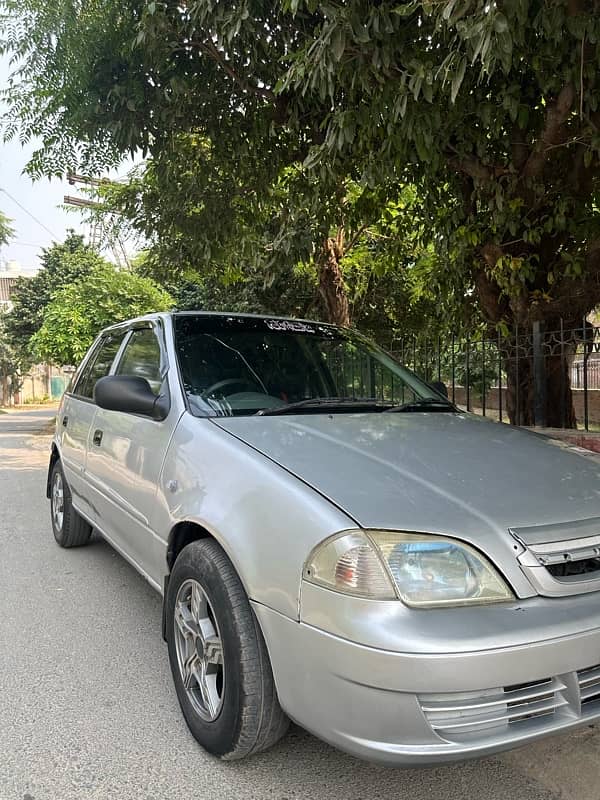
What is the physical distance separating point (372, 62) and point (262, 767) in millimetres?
4012

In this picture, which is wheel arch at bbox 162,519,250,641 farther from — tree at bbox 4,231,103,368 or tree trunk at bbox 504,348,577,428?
tree at bbox 4,231,103,368

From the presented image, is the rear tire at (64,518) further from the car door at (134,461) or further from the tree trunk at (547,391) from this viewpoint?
the tree trunk at (547,391)

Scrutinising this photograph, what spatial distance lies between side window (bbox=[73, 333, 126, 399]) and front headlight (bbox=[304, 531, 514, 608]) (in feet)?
9.50

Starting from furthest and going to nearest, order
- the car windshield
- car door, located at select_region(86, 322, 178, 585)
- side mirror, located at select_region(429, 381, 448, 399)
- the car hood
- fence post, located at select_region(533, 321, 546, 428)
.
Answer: fence post, located at select_region(533, 321, 546, 428) < side mirror, located at select_region(429, 381, 448, 399) < the car windshield < car door, located at select_region(86, 322, 178, 585) < the car hood

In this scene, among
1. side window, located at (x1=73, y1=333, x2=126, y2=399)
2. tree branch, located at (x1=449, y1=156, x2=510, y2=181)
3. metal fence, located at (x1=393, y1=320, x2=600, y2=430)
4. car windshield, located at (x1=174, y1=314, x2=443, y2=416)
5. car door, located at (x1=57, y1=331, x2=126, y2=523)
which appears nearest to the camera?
car windshield, located at (x1=174, y1=314, x2=443, y2=416)

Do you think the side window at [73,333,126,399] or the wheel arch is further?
the side window at [73,333,126,399]

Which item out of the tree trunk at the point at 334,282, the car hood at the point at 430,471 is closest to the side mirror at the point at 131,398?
the car hood at the point at 430,471

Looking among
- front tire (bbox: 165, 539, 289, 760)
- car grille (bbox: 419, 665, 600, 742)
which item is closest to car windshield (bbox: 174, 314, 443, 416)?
front tire (bbox: 165, 539, 289, 760)

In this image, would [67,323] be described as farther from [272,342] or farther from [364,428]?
[364,428]

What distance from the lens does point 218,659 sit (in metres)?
2.30

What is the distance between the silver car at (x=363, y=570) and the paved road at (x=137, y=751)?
0.18 meters

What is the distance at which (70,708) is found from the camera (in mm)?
2662

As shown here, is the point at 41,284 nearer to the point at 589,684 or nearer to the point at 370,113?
the point at 370,113

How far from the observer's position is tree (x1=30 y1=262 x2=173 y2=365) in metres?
15.8
